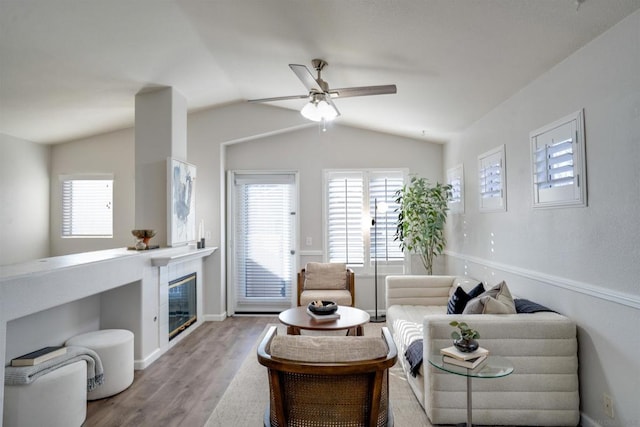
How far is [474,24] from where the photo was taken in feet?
7.76

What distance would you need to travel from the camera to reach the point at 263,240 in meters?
5.73

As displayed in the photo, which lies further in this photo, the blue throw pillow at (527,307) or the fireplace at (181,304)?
the fireplace at (181,304)

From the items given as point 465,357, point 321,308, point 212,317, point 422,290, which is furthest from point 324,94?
point 212,317

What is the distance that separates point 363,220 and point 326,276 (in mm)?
1134

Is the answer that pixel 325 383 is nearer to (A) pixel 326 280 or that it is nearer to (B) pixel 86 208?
(A) pixel 326 280

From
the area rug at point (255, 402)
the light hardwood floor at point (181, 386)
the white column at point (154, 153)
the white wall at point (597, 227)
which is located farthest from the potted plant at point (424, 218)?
the white column at point (154, 153)

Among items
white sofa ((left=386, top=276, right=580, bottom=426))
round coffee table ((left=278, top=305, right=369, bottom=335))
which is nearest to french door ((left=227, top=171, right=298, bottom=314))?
round coffee table ((left=278, top=305, right=369, bottom=335))

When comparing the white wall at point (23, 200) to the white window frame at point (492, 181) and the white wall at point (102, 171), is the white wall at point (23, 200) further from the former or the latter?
the white window frame at point (492, 181)

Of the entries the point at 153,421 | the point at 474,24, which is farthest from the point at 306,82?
the point at 153,421

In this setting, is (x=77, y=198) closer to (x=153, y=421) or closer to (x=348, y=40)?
(x=153, y=421)

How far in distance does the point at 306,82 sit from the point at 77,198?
4.61m

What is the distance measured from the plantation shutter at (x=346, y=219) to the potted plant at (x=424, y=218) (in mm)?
653

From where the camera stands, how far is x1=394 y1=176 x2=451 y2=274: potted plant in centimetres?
495

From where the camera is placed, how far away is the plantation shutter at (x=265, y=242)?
5723 mm
